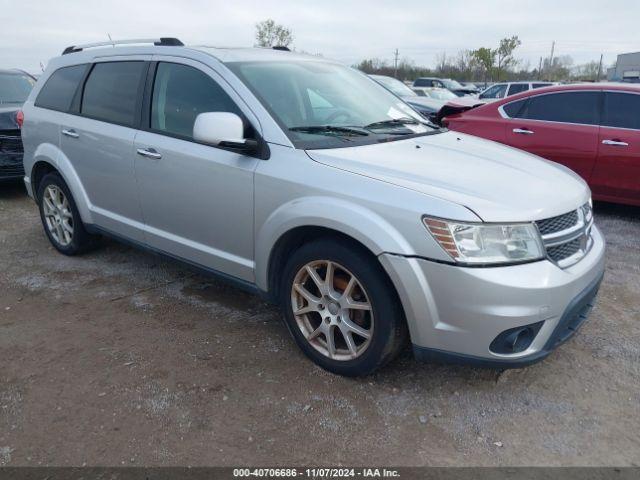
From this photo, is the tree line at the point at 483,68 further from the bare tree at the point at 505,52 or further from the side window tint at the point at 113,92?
the side window tint at the point at 113,92

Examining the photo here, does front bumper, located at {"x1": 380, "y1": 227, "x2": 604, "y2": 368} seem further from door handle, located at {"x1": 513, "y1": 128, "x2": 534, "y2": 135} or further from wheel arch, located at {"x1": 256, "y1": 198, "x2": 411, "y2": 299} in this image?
door handle, located at {"x1": 513, "y1": 128, "x2": 534, "y2": 135}

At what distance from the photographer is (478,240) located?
94.6 inches

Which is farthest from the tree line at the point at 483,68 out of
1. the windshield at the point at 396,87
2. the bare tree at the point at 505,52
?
the windshield at the point at 396,87

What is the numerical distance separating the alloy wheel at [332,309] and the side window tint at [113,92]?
1.86 m

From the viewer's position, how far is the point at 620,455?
2.38 m

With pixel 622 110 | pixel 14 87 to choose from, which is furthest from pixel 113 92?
pixel 14 87

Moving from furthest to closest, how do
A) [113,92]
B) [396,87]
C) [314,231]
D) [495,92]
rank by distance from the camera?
[495,92] < [396,87] < [113,92] < [314,231]

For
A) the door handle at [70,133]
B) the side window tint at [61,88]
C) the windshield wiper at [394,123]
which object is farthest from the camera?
the side window tint at [61,88]

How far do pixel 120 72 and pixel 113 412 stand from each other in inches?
100

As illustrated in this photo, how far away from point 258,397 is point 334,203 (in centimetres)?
109

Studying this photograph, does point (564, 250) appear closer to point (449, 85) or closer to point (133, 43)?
point (133, 43)

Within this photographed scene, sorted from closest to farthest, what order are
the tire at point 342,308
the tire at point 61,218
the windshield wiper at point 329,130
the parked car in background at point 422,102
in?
the tire at point 342,308 → the windshield wiper at point 329,130 → the tire at point 61,218 → the parked car in background at point 422,102

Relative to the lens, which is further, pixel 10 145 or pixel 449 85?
pixel 449 85

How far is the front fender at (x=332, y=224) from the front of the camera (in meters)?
2.51
